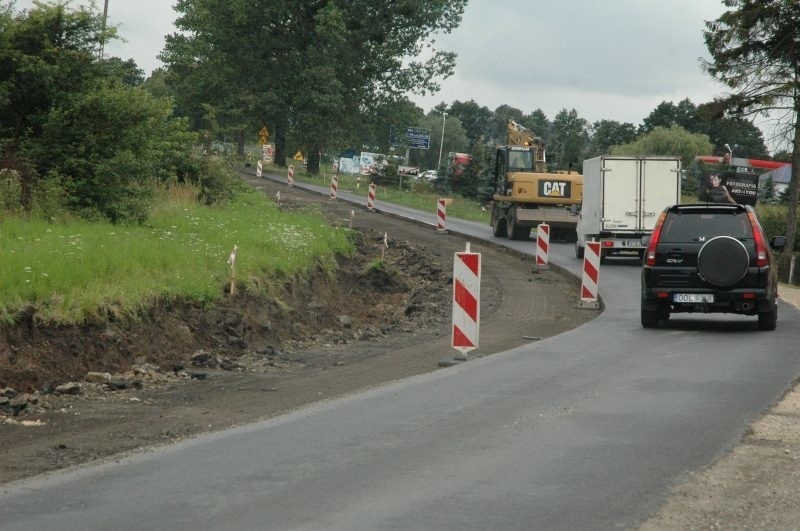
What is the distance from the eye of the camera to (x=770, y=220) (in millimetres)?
44938

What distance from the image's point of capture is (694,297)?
670 inches

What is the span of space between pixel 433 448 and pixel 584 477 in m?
1.28

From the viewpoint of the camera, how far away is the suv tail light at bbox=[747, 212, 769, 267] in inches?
664

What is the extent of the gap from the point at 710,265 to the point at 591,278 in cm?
552

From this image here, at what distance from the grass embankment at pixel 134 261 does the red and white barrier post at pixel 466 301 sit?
3874 millimetres

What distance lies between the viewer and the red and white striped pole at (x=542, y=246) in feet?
97.5

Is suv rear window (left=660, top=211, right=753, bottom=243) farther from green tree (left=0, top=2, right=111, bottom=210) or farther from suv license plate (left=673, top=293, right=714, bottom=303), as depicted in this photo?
green tree (left=0, top=2, right=111, bottom=210)

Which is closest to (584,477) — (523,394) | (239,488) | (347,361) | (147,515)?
(239,488)

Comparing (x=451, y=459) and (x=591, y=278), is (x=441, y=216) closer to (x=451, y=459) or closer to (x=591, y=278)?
(x=591, y=278)

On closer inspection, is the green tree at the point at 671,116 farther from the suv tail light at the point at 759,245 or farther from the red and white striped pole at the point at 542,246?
the suv tail light at the point at 759,245

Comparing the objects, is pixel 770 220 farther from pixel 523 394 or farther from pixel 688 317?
pixel 523 394

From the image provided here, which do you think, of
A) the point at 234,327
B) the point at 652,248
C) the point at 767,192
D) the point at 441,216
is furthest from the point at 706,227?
the point at 767,192

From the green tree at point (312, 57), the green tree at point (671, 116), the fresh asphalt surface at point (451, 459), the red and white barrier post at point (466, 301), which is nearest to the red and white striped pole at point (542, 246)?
the red and white barrier post at point (466, 301)

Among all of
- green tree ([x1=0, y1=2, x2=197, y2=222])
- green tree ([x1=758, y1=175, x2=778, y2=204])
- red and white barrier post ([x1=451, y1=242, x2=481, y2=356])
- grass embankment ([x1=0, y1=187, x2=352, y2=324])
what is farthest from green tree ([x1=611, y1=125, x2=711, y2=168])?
red and white barrier post ([x1=451, y1=242, x2=481, y2=356])
